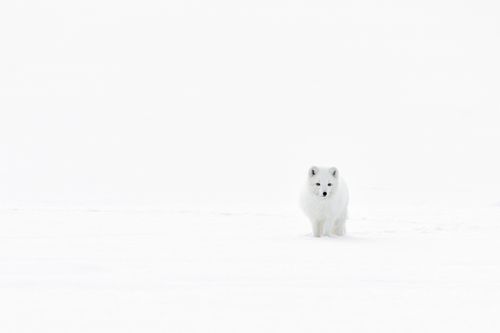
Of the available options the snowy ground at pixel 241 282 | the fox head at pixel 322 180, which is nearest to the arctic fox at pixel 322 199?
the fox head at pixel 322 180

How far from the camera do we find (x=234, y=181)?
30375 mm

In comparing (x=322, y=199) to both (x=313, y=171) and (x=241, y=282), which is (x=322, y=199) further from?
(x=241, y=282)

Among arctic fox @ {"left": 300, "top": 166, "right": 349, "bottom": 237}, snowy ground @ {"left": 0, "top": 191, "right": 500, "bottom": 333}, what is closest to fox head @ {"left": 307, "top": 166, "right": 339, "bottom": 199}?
arctic fox @ {"left": 300, "top": 166, "right": 349, "bottom": 237}

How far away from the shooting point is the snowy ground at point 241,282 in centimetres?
367

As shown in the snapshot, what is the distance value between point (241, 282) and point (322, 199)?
3855mm

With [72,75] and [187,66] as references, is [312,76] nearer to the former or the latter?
[187,66]

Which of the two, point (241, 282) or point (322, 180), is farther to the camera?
point (322, 180)

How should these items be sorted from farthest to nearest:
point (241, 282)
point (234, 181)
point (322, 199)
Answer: point (234, 181), point (322, 199), point (241, 282)

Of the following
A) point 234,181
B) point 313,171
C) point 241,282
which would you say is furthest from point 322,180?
point 234,181

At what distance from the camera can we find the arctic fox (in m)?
8.47

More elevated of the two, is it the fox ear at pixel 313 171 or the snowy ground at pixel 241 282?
the fox ear at pixel 313 171

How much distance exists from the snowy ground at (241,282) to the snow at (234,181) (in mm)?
21

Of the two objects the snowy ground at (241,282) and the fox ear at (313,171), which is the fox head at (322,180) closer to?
the fox ear at (313,171)

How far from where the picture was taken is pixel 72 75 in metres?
64.5
